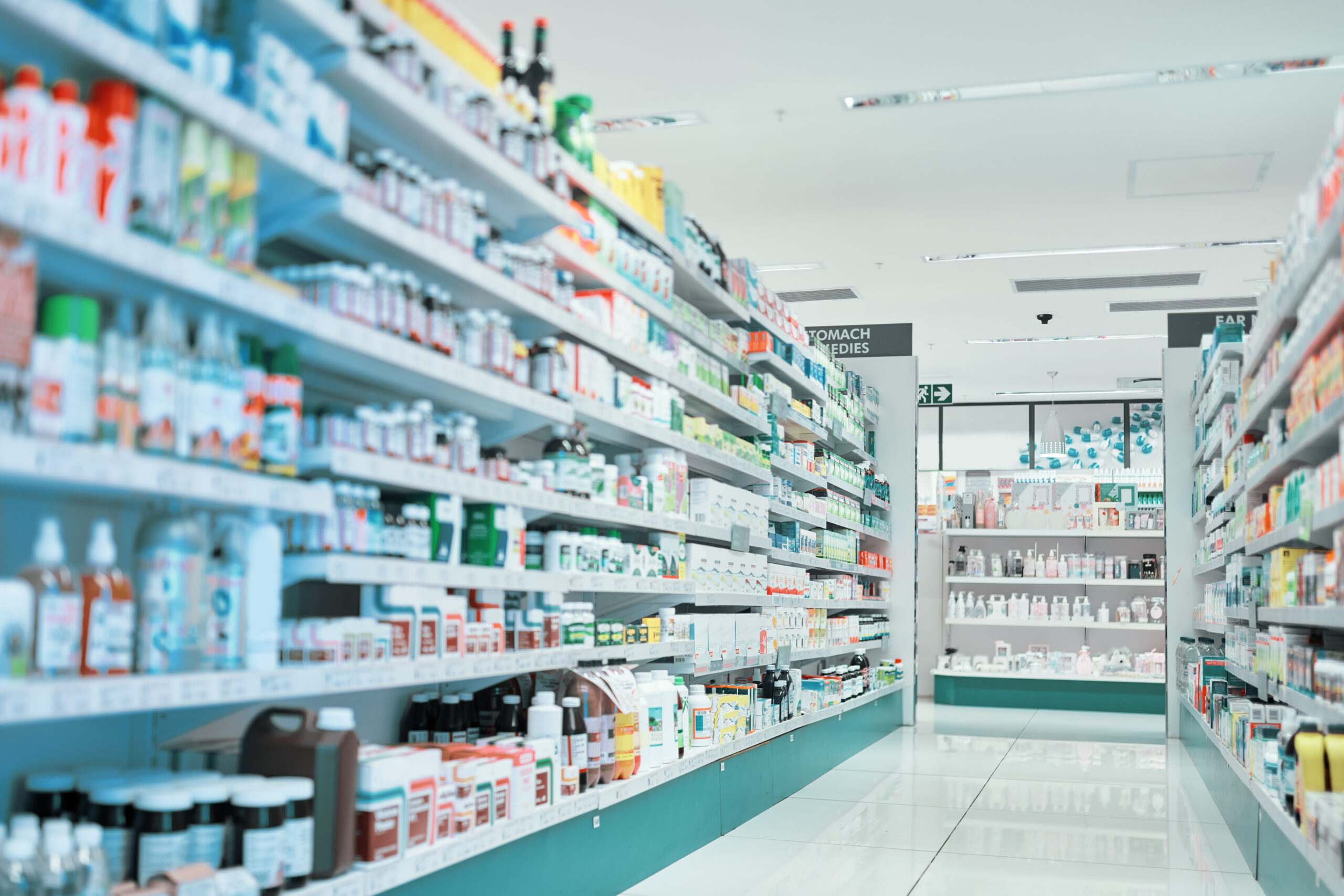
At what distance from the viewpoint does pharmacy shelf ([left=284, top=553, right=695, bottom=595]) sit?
8.80ft

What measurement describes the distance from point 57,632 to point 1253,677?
471 centimetres

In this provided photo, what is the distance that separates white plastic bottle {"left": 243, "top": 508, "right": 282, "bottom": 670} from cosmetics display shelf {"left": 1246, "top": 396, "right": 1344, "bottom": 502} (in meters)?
2.61

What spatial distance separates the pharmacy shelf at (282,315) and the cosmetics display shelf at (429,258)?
9.2 inches

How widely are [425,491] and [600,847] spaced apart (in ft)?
4.70

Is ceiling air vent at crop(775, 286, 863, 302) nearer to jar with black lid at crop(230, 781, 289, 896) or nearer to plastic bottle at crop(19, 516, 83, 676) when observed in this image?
jar with black lid at crop(230, 781, 289, 896)

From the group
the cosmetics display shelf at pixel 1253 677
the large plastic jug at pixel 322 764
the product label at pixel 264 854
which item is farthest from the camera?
the cosmetics display shelf at pixel 1253 677

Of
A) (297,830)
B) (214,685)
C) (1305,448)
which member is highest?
(1305,448)

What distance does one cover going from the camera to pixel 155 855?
217 cm

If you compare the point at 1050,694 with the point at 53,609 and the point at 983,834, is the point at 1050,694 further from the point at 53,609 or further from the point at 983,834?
the point at 53,609

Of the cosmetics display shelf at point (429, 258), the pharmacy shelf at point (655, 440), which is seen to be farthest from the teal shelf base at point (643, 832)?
the cosmetics display shelf at point (429, 258)

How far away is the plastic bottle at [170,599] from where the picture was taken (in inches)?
86.4

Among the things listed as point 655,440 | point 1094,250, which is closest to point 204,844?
point 655,440

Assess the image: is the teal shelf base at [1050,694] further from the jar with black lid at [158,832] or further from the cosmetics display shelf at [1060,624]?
the jar with black lid at [158,832]

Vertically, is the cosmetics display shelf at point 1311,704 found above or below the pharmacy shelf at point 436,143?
below
